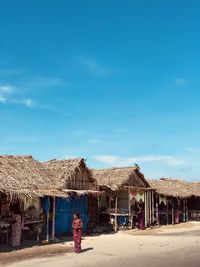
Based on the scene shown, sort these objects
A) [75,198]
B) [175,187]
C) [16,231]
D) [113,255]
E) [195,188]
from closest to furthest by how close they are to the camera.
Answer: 1. [113,255]
2. [16,231]
3. [75,198]
4. [175,187]
5. [195,188]

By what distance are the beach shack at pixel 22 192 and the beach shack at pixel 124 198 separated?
685 cm

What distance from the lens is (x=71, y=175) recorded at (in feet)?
76.0

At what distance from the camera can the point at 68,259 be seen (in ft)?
48.6

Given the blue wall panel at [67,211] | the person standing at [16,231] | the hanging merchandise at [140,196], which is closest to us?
the person standing at [16,231]

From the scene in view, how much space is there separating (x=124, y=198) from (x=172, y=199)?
7.85 metres

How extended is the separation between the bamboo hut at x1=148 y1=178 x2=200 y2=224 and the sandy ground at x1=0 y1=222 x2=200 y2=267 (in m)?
12.8

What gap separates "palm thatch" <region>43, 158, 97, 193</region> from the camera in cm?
2269

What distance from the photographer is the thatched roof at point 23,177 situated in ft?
59.3

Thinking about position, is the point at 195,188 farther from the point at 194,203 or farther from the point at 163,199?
the point at 163,199

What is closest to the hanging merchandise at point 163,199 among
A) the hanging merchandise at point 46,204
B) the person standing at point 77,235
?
the hanging merchandise at point 46,204

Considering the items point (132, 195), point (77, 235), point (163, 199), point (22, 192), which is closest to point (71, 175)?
point (22, 192)

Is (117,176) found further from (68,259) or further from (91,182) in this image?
(68,259)

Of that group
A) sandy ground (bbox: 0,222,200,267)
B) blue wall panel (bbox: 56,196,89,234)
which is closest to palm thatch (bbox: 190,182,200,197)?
blue wall panel (bbox: 56,196,89,234)

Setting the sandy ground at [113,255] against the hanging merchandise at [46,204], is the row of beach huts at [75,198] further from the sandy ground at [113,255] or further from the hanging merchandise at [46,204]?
the sandy ground at [113,255]
